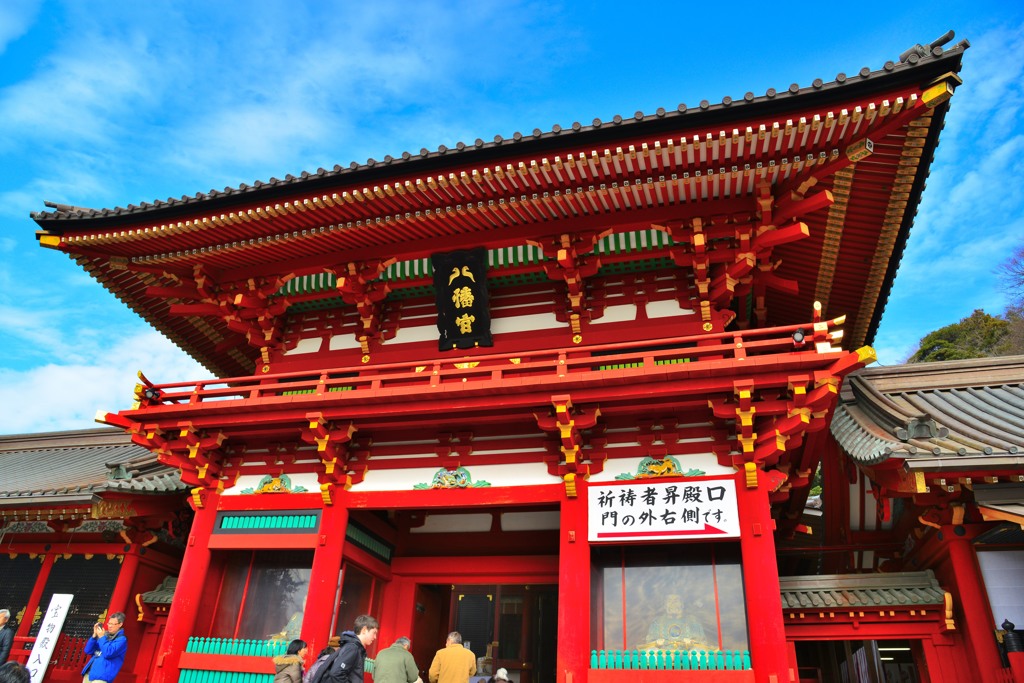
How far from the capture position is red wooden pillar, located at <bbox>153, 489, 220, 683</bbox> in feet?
29.8

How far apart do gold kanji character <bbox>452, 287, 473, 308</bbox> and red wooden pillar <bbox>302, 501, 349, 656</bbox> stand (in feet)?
10.6

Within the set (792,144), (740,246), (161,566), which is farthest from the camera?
(161,566)

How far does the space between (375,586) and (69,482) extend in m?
6.92

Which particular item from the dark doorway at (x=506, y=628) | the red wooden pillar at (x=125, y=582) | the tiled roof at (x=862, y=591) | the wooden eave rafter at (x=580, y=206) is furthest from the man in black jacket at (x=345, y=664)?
the red wooden pillar at (x=125, y=582)

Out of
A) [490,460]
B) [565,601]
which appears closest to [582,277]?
[490,460]

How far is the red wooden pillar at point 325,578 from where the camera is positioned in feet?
28.7

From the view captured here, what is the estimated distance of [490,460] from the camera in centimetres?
930

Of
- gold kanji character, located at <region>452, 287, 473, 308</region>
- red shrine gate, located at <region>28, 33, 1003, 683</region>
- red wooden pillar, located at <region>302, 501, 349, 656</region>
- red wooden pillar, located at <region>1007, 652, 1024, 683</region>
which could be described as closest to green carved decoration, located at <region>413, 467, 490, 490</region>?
red shrine gate, located at <region>28, 33, 1003, 683</region>

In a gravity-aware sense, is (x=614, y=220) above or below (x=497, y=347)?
above

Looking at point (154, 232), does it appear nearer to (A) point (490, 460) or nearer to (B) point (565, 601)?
(A) point (490, 460)

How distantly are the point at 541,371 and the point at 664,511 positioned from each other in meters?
3.02

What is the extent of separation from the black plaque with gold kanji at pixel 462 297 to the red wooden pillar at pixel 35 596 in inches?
325

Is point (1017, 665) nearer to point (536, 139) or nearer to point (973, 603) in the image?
point (973, 603)

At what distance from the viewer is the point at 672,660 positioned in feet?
25.1
